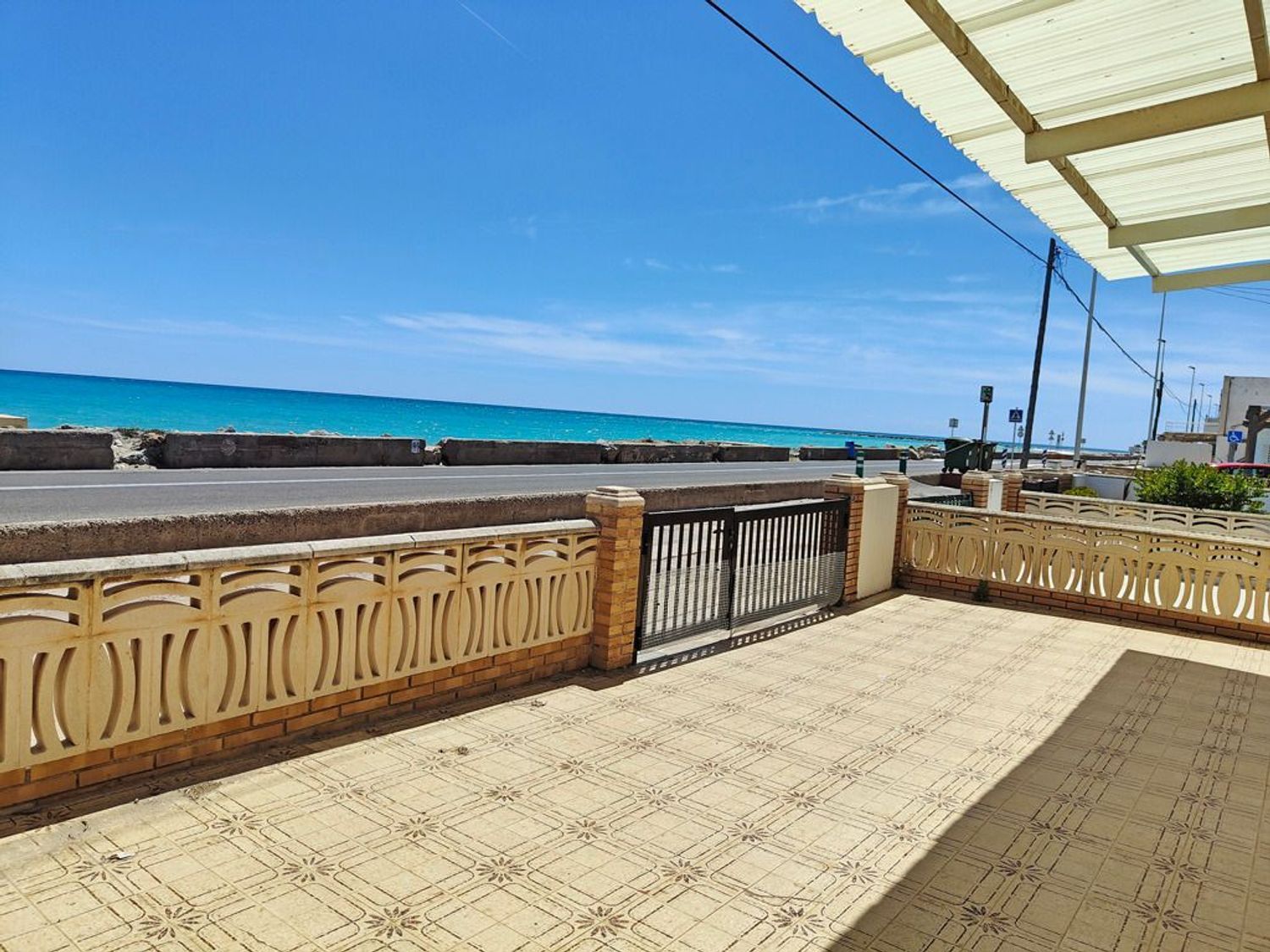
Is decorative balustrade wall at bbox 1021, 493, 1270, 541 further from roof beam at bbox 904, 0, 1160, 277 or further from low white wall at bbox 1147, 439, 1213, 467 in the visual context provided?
low white wall at bbox 1147, 439, 1213, 467

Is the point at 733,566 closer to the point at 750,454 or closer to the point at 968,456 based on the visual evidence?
the point at 968,456

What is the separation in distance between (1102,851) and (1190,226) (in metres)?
7.92

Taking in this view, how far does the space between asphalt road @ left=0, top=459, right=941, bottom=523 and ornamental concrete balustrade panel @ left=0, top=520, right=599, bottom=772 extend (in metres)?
5.35

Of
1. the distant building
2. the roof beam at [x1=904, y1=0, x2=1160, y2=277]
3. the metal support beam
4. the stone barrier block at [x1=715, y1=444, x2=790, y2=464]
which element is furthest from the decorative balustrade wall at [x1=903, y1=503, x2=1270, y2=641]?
the distant building

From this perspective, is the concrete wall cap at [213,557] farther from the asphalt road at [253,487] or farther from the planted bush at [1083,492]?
the planted bush at [1083,492]

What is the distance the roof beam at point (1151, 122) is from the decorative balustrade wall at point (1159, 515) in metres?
5.82

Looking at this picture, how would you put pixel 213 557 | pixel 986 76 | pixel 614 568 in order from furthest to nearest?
pixel 986 76 → pixel 614 568 → pixel 213 557

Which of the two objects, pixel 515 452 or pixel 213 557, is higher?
pixel 213 557

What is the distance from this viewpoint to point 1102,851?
12.2ft

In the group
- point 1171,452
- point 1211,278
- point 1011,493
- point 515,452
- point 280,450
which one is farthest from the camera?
point 1171,452

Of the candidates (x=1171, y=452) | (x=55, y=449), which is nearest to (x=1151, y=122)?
(x=55, y=449)

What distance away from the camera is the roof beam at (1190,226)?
8305 mm

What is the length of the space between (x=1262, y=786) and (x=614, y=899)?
393 centimetres

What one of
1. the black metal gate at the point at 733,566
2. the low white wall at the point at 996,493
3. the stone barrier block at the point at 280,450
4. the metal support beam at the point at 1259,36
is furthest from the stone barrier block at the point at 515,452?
the metal support beam at the point at 1259,36
